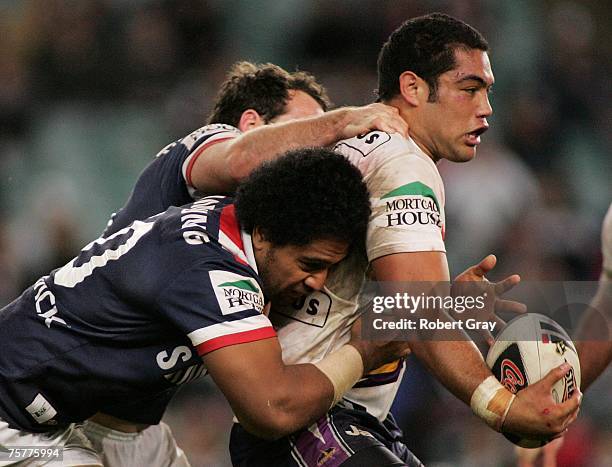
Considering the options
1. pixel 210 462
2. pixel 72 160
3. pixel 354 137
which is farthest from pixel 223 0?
pixel 354 137

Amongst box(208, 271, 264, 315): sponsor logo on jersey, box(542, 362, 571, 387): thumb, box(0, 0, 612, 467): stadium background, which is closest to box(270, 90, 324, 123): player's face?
box(208, 271, 264, 315): sponsor logo on jersey

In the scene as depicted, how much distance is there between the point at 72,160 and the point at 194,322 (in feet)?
18.7

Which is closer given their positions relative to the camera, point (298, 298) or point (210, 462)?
point (298, 298)

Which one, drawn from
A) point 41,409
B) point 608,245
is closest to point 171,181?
point 41,409

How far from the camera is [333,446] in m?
3.48

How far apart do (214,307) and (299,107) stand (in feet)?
6.34

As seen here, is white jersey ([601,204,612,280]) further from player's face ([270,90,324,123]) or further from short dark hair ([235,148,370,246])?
short dark hair ([235,148,370,246])

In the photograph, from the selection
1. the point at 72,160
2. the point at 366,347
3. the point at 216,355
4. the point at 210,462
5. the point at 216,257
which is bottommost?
the point at 210,462

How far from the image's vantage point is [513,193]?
8.06m

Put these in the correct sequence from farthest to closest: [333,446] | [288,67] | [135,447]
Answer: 1. [288,67]
2. [135,447]
3. [333,446]

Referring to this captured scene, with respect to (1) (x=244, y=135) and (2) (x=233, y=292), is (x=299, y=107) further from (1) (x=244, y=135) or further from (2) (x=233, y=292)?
(2) (x=233, y=292)

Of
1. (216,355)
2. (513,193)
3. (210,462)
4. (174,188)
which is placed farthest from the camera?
(513,193)

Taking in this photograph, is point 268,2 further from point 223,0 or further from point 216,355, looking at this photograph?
point 216,355

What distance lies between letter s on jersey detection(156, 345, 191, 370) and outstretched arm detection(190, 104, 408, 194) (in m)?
0.68
